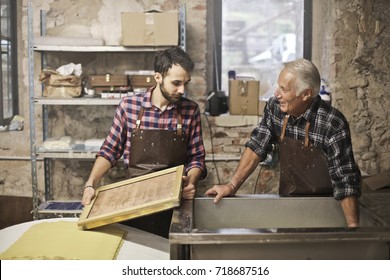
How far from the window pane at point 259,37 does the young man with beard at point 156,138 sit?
1.50m

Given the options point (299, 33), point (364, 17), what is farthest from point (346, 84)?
point (299, 33)

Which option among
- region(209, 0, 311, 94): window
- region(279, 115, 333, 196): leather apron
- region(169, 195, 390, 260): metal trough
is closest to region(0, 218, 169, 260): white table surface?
region(169, 195, 390, 260): metal trough

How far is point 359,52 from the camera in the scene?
302 cm

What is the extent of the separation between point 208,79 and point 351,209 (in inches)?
79.9

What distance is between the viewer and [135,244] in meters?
1.72

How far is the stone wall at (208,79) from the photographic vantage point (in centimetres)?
297

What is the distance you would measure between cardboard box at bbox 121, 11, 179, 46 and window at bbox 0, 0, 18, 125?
0.67 m

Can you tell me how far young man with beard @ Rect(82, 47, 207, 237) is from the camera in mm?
2168

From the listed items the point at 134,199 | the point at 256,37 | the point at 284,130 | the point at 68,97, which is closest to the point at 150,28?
the point at 68,97

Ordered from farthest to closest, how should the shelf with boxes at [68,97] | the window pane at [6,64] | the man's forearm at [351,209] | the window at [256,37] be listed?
1. the window at [256,37]
2. the shelf with boxes at [68,97]
3. the window pane at [6,64]
4. the man's forearm at [351,209]

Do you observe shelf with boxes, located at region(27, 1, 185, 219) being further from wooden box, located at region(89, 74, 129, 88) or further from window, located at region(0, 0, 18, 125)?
window, located at region(0, 0, 18, 125)

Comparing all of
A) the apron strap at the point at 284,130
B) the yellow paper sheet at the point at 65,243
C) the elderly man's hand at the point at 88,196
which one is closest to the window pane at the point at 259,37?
the apron strap at the point at 284,130

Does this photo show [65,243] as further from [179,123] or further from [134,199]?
[179,123]

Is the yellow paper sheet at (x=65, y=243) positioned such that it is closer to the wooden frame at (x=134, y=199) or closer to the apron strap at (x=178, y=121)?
the wooden frame at (x=134, y=199)
